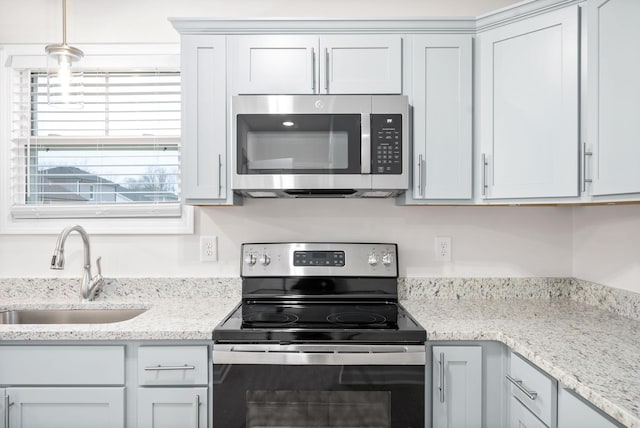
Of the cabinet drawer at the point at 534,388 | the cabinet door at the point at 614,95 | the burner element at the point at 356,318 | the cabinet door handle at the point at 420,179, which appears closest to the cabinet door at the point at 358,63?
the cabinet door handle at the point at 420,179

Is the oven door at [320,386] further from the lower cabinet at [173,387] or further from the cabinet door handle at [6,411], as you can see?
the cabinet door handle at [6,411]

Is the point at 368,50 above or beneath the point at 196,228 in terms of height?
above

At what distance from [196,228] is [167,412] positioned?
910 mm

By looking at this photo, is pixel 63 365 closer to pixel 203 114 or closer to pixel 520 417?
pixel 203 114

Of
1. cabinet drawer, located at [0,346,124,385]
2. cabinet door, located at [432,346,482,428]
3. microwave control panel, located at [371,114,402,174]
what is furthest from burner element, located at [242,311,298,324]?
microwave control panel, located at [371,114,402,174]

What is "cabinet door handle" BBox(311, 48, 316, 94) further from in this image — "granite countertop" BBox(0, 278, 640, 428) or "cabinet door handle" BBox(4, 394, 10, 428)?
"cabinet door handle" BBox(4, 394, 10, 428)

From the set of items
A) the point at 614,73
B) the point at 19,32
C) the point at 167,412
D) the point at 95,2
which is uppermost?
the point at 95,2

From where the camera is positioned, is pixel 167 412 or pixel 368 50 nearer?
pixel 167 412

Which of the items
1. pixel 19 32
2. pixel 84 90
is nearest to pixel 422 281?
pixel 84 90

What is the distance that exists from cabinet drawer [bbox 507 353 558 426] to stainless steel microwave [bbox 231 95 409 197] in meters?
0.80

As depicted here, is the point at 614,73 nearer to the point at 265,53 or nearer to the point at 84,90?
the point at 265,53

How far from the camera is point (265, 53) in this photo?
5.85 ft

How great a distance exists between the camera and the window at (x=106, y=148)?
212cm

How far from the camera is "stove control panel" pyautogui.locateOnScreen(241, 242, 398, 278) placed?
2.01 meters
